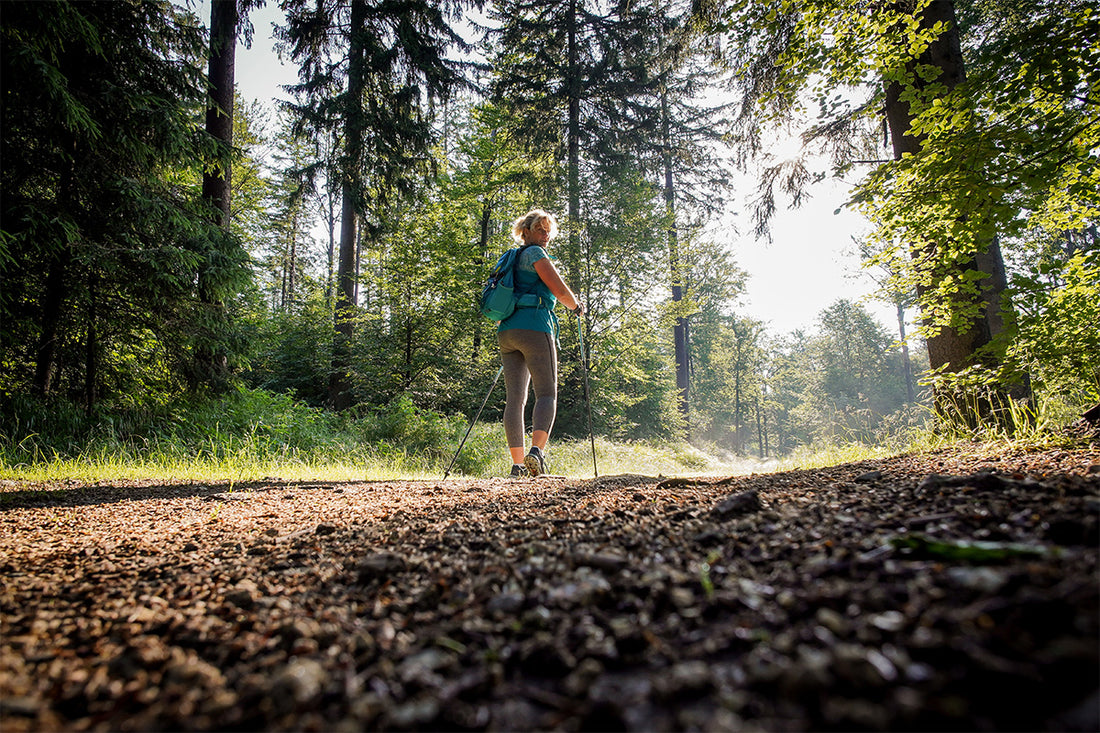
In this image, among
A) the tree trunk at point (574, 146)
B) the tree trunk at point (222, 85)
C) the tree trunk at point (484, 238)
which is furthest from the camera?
the tree trunk at point (484, 238)

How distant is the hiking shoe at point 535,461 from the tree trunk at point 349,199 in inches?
298

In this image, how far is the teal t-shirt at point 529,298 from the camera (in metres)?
4.14

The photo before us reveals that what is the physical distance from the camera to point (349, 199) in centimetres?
1062

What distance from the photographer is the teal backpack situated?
410 cm

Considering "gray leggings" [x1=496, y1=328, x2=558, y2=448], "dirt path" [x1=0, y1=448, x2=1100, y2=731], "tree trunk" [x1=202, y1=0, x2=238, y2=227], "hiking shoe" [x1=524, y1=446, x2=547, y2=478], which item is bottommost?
"dirt path" [x1=0, y1=448, x2=1100, y2=731]

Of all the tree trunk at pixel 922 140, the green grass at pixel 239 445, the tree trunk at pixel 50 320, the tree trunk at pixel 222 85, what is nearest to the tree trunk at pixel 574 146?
the green grass at pixel 239 445

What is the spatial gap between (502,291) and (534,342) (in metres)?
0.52

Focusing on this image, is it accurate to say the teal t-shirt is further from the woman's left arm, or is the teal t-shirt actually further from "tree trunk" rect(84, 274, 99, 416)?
"tree trunk" rect(84, 274, 99, 416)

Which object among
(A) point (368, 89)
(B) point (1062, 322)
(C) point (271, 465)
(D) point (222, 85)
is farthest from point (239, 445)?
(A) point (368, 89)

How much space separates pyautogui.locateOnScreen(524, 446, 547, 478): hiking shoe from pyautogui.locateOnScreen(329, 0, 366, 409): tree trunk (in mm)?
7570

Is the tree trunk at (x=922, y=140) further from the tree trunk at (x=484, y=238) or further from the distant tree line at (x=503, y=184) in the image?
the tree trunk at (x=484, y=238)

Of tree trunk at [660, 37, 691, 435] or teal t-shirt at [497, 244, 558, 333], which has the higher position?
tree trunk at [660, 37, 691, 435]

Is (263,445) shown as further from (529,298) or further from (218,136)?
(218,136)

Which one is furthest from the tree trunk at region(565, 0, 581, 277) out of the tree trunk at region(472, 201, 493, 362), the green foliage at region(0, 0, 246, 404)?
the green foliage at region(0, 0, 246, 404)
